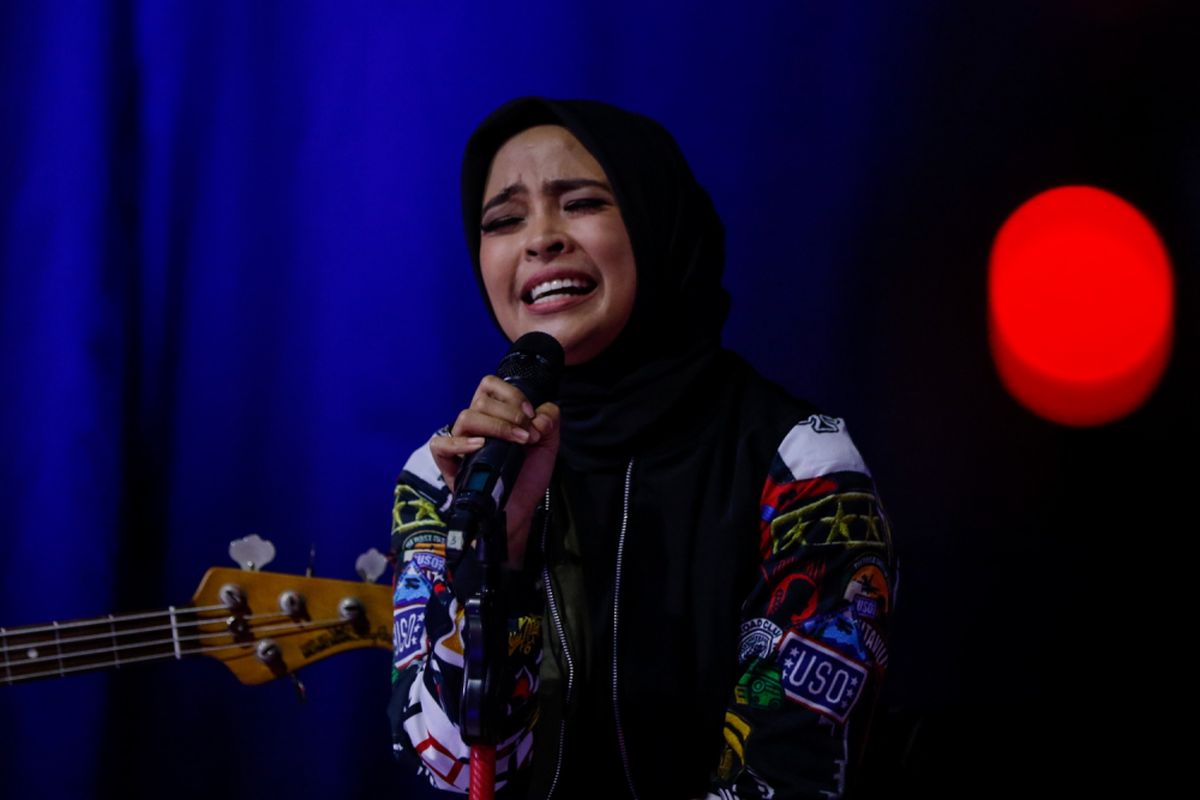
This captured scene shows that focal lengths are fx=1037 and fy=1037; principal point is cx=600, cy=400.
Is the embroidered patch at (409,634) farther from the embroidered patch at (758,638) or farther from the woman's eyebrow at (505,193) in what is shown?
the woman's eyebrow at (505,193)

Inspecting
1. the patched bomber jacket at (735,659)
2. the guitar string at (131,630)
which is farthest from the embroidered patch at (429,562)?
the guitar string at (131,630)

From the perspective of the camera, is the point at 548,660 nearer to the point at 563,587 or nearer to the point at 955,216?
the point at 563,587

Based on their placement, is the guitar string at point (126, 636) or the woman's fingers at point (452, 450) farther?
the guitar string at point (126, 636)

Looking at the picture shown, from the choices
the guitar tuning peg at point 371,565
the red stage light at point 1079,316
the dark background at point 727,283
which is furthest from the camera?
the red stage light at point 1079,316

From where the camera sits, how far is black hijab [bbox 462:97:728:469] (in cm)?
143

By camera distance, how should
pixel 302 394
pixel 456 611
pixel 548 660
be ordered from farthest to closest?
pixel 302 394 → pixel 548 660 → pixel 456 611

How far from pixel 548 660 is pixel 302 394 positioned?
885mm

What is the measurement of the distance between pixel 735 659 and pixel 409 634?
427 mm

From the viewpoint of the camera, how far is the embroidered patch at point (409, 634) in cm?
135

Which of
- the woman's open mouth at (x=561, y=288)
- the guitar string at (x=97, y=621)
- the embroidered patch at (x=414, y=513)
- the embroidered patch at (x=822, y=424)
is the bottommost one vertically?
the guitar string at (x=97, y=621)

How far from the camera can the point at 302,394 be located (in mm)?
1987

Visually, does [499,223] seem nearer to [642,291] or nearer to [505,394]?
[642,291]

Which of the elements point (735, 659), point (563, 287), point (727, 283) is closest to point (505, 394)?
point (563, 287)

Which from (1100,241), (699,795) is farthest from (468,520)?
(1100,241)
